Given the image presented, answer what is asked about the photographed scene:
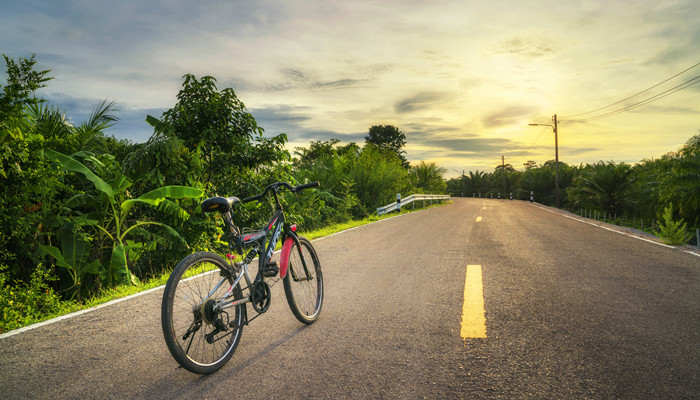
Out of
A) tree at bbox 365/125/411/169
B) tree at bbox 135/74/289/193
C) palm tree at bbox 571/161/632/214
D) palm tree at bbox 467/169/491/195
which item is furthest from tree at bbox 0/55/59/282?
palm tree at bbox 467/169/491/195

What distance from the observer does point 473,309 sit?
404 cm

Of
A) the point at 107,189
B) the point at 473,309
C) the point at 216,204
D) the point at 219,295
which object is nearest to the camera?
the point at 219,295

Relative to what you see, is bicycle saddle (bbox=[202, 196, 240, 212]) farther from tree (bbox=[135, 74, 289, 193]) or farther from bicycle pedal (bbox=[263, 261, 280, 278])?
tree (bbox=[135, 74, 289, 193])

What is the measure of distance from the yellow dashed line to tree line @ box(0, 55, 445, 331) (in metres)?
4.33

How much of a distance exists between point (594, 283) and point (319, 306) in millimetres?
3516

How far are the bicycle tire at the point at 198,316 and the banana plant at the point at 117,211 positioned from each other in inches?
148

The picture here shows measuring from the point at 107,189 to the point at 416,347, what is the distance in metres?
5.07

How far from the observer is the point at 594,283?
16.6 feet

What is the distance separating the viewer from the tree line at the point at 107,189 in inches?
198

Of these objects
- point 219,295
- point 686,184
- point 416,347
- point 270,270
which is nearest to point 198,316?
point 219,295

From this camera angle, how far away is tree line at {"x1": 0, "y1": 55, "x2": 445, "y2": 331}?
5.03 m

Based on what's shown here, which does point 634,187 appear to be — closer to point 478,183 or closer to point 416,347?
point 416,347

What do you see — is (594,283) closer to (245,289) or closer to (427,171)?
(245,289)

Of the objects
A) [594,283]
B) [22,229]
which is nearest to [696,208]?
[594,283]
